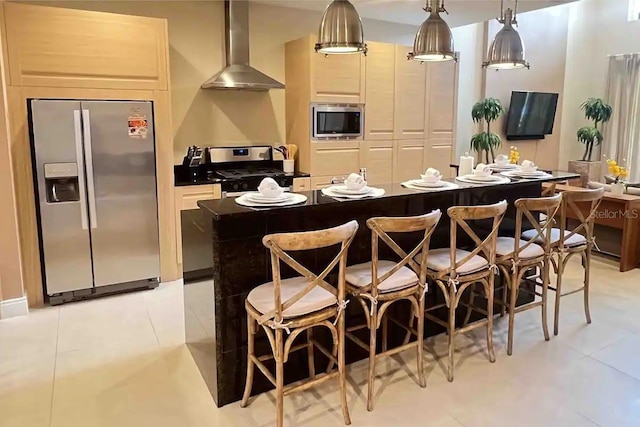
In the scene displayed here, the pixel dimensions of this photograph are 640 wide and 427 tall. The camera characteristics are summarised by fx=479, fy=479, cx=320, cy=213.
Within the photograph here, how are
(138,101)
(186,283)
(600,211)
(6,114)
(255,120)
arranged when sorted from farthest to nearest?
(255,120) → (600,211) → (138,101) → (6,114) → (186,283)

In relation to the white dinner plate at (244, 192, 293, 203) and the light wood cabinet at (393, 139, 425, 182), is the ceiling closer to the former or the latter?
the light wood cabinet at (393, 139, 425, 182)

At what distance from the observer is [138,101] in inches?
156

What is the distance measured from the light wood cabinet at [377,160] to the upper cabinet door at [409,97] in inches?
8.9

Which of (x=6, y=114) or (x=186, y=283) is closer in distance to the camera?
(x=186, y=283)

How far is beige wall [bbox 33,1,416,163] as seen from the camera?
15.5ft

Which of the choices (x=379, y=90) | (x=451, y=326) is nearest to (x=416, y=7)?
(x=379, y=90)

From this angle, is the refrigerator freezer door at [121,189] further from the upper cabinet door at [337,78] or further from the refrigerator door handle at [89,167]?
the upper cabinet door at [337,78]

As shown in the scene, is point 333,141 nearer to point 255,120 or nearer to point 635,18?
point 255,120

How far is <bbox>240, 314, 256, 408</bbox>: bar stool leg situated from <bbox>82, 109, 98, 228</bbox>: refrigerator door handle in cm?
215

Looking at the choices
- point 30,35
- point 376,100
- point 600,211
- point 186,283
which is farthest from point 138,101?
point 600,211

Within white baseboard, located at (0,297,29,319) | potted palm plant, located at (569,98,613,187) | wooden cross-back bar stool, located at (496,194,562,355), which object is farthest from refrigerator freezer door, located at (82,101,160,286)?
potted palm plant, located at (569,98,613,187)

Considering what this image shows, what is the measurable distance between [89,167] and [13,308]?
1212 mm

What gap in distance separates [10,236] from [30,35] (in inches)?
60.1

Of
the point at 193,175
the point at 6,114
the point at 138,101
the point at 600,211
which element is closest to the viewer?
the point at 6,114
